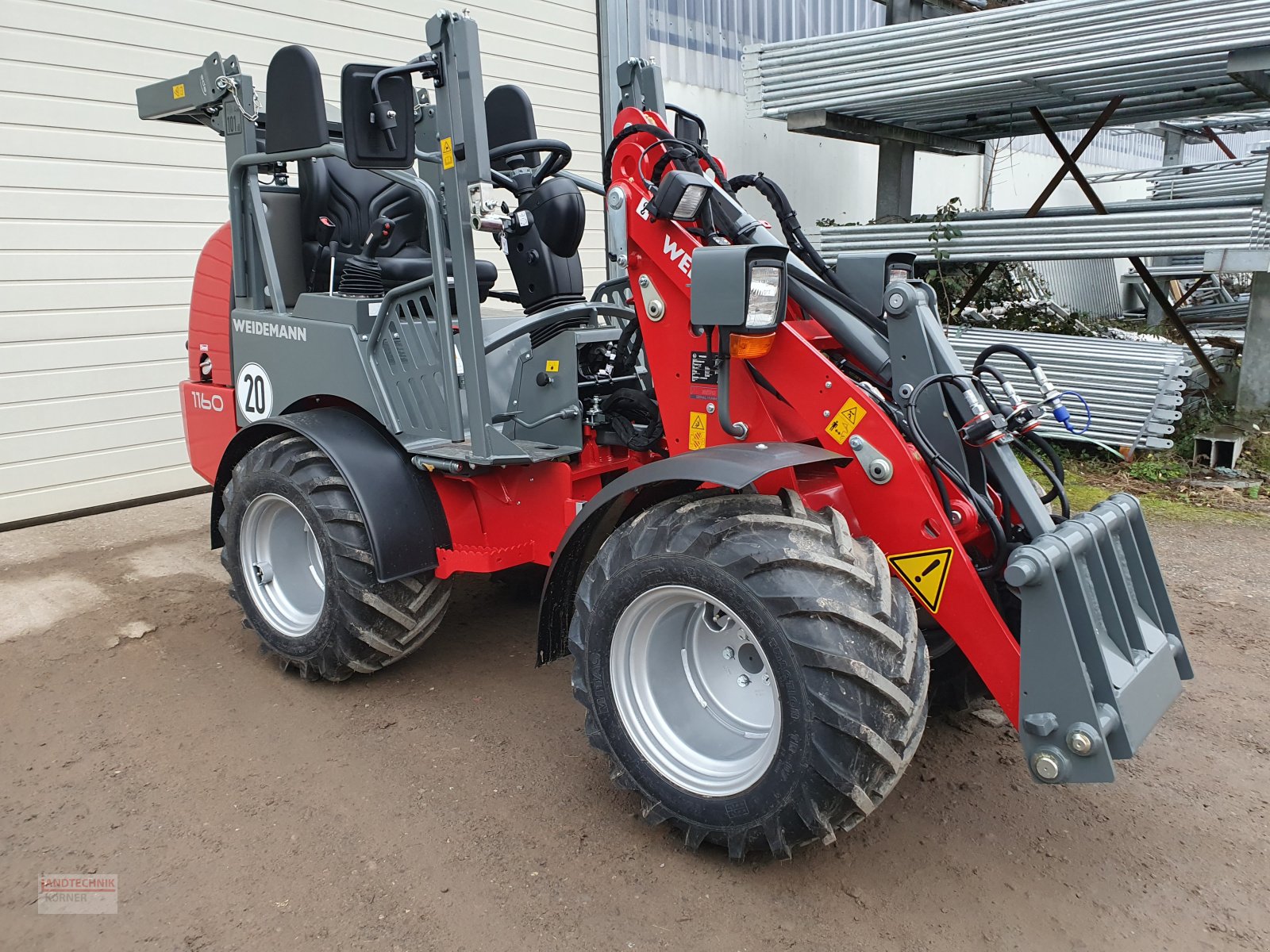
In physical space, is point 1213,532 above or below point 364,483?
below

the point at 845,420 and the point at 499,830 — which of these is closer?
the point at 845,420

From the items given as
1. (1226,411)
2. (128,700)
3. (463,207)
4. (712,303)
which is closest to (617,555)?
(712,303)

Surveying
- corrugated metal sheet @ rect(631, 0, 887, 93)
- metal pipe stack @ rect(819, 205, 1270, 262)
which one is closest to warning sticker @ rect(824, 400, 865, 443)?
metal pipe stack @ rect(819, 205, 1270, 262)

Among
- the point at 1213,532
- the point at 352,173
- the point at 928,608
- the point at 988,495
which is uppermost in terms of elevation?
the point at 352,173

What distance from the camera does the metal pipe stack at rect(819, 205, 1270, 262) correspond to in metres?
6.39

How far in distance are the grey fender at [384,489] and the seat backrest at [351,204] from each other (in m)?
0.82

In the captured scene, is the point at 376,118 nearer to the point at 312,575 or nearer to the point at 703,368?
the point at 703,368

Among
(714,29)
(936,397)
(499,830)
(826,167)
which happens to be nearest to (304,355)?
(499,830)

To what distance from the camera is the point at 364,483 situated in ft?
11.7

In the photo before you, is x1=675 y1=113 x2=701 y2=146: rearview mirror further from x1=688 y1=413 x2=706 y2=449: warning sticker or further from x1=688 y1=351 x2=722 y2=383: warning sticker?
x1=688 y1=413 x2=706 y2=449: warning sticker

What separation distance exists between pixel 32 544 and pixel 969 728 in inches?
209

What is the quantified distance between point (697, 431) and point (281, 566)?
2.02m

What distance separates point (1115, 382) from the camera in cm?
711

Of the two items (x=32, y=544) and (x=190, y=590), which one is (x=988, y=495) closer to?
(x=190, y=590)
